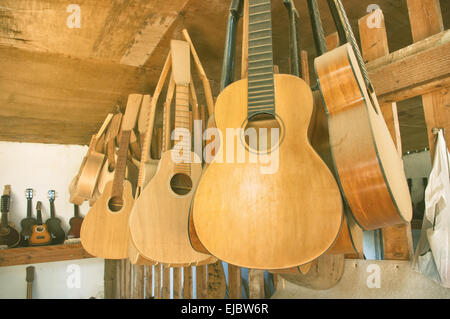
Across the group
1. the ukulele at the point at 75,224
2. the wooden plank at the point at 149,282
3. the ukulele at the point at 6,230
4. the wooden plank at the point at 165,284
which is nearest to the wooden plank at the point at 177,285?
the wooden plank at the point at 165,284

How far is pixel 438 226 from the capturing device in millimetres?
753

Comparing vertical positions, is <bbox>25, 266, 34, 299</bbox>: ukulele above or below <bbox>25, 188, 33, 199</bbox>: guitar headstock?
below

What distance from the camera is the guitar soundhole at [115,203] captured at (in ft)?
5.00

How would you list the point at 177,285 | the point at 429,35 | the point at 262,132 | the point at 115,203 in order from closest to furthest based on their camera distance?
the point at 262,132 → the point at 429,35 → the point at 115,203 → the point at 177,285

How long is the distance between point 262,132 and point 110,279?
2966 mm

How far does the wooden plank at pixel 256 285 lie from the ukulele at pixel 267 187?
0.95 meters

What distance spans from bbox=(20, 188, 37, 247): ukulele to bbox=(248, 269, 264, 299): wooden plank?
2.13 meters

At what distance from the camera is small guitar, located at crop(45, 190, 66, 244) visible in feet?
9.12

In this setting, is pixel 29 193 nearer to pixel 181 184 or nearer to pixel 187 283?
pixel 187 283

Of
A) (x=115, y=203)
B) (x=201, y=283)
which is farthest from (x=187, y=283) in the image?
(x=115, y=203)

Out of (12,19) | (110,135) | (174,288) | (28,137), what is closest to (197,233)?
(12,19)

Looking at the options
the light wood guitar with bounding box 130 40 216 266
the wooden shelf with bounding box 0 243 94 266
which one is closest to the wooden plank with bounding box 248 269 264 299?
the light wood guitar with bounding box 130 40 216 266

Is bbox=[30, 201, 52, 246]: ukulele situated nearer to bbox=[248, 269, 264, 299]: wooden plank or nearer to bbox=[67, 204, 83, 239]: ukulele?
bbox=[67, 204, 83, 239]: ukulele

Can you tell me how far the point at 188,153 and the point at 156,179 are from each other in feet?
0.47
